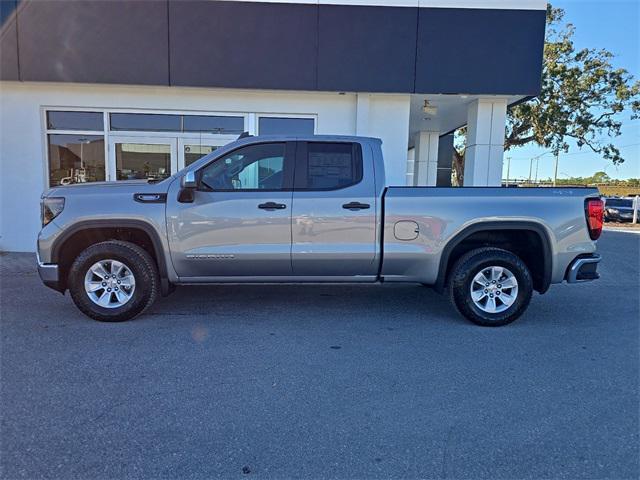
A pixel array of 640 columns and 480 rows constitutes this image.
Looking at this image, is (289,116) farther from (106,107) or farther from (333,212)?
(333,212)

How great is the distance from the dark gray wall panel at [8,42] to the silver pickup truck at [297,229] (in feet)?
18.3

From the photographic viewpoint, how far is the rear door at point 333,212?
4770mm

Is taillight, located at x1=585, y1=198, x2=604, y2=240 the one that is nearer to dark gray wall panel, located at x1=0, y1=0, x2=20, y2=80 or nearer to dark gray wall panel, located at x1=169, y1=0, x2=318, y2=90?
dark gray wall panel, located at x1=169, y1=0, x2=318, y2=90

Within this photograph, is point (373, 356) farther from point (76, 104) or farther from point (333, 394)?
point (76, 104)

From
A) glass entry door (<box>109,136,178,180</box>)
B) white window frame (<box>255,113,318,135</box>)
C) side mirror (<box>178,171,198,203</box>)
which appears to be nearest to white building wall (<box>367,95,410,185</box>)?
white window frame (<box>255,113,318,135</box>)

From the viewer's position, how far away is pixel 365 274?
4996 millimetres

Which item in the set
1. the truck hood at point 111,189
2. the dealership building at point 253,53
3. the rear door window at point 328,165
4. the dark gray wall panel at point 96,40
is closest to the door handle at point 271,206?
the rear door window at point 328,165

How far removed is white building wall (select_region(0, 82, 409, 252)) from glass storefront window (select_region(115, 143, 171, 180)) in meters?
Answer: 0.83

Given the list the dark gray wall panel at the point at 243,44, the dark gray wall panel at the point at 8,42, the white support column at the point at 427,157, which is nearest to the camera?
the dark gray wall panel at the point at 243,44

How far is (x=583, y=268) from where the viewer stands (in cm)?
480

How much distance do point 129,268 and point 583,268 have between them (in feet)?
16.8

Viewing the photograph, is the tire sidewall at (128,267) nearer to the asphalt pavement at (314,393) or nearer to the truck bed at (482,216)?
the asphalt pavement at (314,393)

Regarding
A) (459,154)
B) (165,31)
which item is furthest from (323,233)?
(459,154)

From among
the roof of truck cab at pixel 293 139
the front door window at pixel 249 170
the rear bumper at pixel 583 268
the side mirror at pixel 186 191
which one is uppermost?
the roof of truck cab at pixel 293 139
